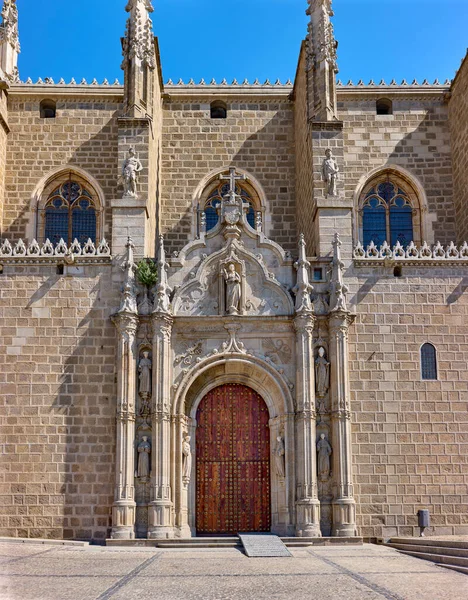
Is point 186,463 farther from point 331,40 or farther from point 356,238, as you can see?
point 331,40

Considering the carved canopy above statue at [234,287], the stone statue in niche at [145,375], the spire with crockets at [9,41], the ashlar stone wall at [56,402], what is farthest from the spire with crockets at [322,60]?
the spire with crockets at [9,41]

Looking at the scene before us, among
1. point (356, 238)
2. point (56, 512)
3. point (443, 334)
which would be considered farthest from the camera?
point (356, 238)

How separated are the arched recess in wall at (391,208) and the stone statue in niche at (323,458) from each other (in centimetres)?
720

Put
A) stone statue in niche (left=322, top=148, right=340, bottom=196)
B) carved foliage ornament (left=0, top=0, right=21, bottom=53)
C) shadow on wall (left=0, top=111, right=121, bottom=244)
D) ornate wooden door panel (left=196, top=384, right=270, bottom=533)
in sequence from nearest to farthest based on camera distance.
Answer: ornate wooden door panel (left=196, top=384, right=270, bottom=533) → stone statue in niche (left=322, top=148, right=340, bottom=196) → shadow on wall (left=0, top=111, right=121, bottom=244) → carved foliage ornament (left=0, top=0, right=21, bottom=53)

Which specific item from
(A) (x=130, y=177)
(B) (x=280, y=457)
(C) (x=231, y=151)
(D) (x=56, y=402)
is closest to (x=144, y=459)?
(D) (x=56, y=402)

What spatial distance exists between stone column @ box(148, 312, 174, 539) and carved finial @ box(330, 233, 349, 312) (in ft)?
12.5

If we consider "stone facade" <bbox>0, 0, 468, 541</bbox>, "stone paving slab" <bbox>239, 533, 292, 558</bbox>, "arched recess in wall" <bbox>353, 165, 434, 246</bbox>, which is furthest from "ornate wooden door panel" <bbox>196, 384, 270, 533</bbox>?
"arched recess in wall" <bbox>353, 165, 434, 246</bbox>

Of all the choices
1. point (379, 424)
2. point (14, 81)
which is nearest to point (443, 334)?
point (379, 424)

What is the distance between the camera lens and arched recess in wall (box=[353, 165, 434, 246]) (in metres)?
24.8

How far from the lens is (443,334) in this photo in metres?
20.6

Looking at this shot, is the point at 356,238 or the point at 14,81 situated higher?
the point at 14,81

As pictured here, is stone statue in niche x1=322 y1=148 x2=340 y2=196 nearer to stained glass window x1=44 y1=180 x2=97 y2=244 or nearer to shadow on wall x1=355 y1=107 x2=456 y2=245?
shadow on wall x1=355 y1=107 x2=456 y2=245

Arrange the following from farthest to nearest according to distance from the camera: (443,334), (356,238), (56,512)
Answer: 1. (356,238)
2. (443,334)
3. (56,512)

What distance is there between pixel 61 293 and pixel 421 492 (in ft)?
31.2
